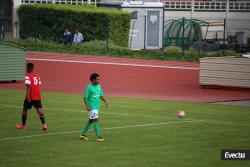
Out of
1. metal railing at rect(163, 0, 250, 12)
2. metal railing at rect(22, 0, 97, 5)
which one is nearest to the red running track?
metal railing at rect(22, 0, 97, 5)

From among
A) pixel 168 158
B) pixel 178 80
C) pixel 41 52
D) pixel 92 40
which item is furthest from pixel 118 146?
pixel 92 40

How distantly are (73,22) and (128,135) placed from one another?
1419 inches

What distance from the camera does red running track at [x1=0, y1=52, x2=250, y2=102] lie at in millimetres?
32719

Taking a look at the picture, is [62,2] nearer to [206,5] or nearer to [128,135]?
[206,5]

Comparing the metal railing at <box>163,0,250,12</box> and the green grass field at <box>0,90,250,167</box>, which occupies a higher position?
the metal railing at <box>163,0,250,12</box>

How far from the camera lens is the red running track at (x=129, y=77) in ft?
107

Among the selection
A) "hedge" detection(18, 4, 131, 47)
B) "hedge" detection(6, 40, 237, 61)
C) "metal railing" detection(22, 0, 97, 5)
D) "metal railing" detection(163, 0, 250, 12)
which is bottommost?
"hedge" detection(6, 40, 237, 61)

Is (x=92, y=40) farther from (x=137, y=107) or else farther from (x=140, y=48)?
(x=137, y=107)

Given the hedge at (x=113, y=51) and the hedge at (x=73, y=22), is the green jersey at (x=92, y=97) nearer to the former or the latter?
the hedge at (x=113, y=51)

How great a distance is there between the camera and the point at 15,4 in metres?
59.6

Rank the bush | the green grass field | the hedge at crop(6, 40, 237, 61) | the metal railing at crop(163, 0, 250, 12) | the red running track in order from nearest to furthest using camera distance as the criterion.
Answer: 1. the green grass field
2. the red running track
3. the hedge at crop(6, 40, 237, 61)
4. the bush
5. the metal railing at crop(163, 0, 250, 12)

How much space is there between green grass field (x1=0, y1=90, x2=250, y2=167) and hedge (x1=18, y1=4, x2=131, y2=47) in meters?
26.4

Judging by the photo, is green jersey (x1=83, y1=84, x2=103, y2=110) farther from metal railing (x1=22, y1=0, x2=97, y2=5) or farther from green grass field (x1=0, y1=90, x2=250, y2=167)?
metal railing (x1=22, y1=0, x2=97, y2=5)

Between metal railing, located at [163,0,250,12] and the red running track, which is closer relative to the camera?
the red running track
